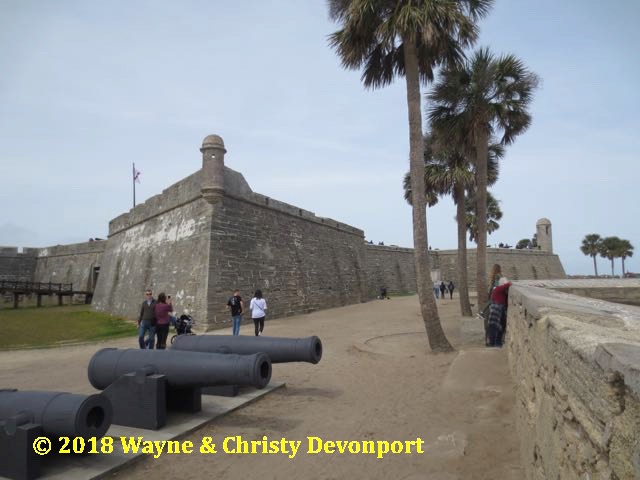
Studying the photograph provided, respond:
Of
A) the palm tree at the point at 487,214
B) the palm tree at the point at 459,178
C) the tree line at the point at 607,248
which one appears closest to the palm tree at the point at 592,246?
the tree line at the point at 607,248

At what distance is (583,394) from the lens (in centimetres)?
162

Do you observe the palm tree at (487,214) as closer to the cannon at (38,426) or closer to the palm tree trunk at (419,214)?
the palm tree trunk at (419,214)

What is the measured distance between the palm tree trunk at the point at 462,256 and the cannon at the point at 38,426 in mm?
12320

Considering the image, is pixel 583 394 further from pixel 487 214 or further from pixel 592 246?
pixel 592 246

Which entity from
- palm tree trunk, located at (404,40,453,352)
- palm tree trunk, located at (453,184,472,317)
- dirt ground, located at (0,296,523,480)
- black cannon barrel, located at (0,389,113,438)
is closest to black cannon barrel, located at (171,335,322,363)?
dirt ground, located at (0,296,523,480)

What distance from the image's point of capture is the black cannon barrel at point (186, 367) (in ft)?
14.4

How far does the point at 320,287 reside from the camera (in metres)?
20.5

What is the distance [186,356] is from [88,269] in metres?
32.3

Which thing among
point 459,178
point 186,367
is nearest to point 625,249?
point 459,178

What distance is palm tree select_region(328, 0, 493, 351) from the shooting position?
902 cm

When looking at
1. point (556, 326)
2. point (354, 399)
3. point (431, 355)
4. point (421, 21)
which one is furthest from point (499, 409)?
point (421, 21)

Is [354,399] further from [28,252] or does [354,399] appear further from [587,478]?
[28,252]

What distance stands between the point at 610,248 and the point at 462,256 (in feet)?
148

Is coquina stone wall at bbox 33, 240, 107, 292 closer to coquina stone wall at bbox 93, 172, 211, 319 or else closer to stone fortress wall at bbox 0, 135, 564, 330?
stone fortress wall at bbox 0, 135, 564, 330
